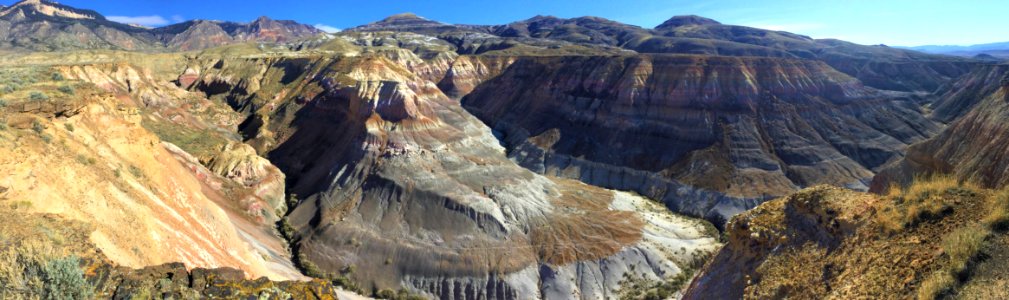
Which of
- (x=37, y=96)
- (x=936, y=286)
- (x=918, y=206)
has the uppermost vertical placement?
(x=37, y=96)

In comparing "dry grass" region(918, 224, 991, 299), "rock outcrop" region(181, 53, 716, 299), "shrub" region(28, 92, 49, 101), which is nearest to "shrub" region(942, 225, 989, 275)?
"dry grass" region(918, 224, 991, 299)

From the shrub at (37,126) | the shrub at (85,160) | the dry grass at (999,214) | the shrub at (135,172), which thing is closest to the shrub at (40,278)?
the shrub at (85,160)

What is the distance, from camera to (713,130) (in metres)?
65.8

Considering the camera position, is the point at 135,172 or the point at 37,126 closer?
the point at 37,126

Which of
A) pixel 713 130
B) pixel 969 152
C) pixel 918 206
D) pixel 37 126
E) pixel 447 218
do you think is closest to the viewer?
pixel 918 206

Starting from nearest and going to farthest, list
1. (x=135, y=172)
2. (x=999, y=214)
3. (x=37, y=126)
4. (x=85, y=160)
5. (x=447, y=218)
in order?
1. (x=999, y=214)
2. (x=85, y=160)
3. (x=37, y=126)
4. (x=135, y=172)
5. (x=447, y=218)

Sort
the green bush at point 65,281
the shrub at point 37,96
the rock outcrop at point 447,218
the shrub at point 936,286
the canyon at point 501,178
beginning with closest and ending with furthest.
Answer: the green bush at point 65,281 → the shrub at point 936,286 → the canyon at point 501,178 → the shrub at point 37,96 → the rock outcrop at point 447,218

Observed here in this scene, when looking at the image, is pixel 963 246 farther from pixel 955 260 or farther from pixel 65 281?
pixel 65 281

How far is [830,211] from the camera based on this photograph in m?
14.0

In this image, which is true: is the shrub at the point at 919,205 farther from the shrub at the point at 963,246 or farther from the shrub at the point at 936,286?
the shrub at the point at 936,286

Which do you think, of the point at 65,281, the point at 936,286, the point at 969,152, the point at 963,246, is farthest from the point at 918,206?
the point at 65,281

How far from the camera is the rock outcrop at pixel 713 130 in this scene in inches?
2285

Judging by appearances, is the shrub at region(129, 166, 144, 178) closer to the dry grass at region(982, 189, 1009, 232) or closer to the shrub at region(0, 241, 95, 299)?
the shrub at region(0, 241, 95, 299)

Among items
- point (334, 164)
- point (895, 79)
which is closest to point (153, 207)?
point (334, 164)
